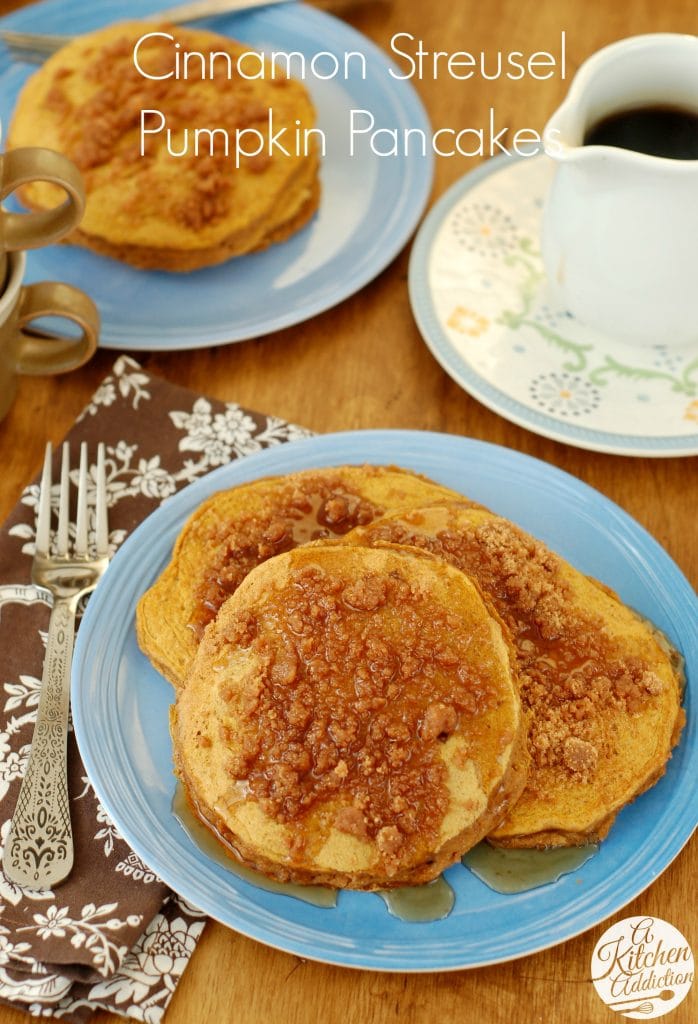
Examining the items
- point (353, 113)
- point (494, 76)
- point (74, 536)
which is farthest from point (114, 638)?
point (494, 76)

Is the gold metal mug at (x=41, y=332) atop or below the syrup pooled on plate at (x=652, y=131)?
below

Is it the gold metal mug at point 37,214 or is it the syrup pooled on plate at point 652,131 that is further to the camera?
the syrup pooled on plate at point 652,131

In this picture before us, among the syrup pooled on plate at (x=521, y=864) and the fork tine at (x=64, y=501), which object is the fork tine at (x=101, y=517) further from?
the syrup pooled on plate at (x=521, y=864)

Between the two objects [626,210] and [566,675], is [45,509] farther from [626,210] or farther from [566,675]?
[626,210]

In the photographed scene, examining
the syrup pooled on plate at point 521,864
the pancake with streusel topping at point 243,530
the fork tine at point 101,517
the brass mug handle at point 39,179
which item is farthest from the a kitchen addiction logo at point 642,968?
the brass mug handle at point 39,179

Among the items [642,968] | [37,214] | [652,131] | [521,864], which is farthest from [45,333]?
[642,968]

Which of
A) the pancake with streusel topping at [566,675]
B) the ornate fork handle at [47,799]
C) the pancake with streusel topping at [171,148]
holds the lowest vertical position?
the ornate fork handle at [47,799]

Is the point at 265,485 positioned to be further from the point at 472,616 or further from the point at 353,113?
the point at 353,113
